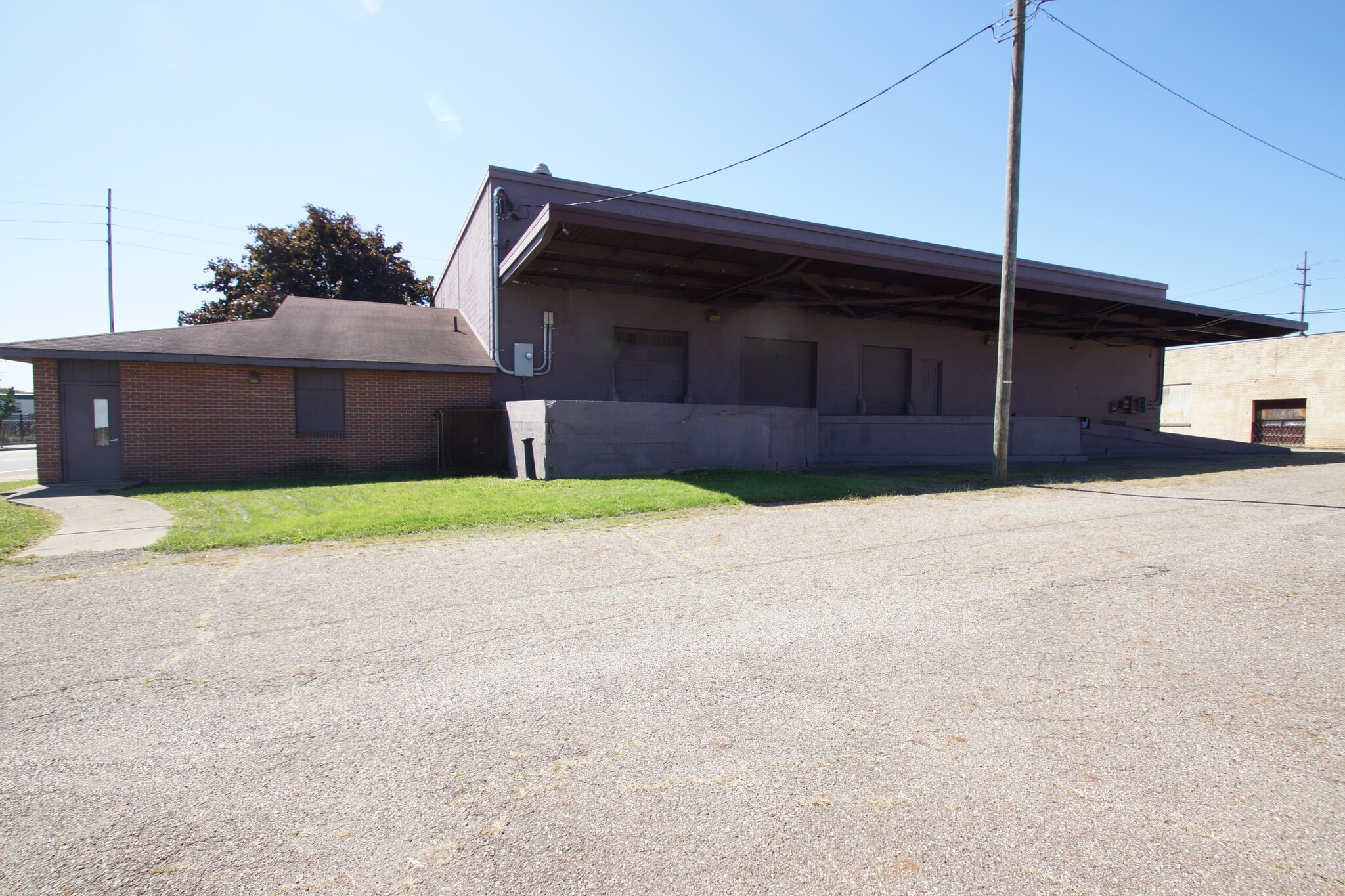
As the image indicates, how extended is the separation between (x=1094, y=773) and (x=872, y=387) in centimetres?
1865

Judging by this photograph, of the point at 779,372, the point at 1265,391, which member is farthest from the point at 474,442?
the point at 1265,391

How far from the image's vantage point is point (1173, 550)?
241 inches

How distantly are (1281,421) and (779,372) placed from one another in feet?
98.0

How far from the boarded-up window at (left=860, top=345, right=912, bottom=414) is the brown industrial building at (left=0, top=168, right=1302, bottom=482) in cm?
6

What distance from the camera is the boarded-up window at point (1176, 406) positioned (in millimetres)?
35625

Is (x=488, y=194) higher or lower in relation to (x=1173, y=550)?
higher

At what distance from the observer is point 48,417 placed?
479 inches

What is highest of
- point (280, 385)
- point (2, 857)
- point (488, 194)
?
point (488, 194)

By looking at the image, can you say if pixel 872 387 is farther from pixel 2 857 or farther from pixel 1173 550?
pixel 2 857

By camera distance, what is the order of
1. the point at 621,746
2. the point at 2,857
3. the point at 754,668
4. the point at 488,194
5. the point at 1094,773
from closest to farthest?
the point at 2,857, the point at 1094,773, the point at 621,746, the point at 754,668, the point at 488,194

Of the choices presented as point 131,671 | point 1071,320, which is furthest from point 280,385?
point 1071,320

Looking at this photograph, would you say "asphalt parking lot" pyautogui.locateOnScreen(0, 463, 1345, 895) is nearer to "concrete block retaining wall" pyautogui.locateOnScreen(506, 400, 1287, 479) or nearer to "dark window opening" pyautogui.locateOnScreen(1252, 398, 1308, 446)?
"concrete block retaining wall" pyautogui.locateOnScreen(506, 400, 1287, 479)

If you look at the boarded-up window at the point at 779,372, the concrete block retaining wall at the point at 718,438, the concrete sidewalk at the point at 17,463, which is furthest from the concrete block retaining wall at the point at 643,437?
the concrete sidewalk at the point at 17,463

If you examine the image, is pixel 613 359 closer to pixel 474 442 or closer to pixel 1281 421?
pixel 474 442
